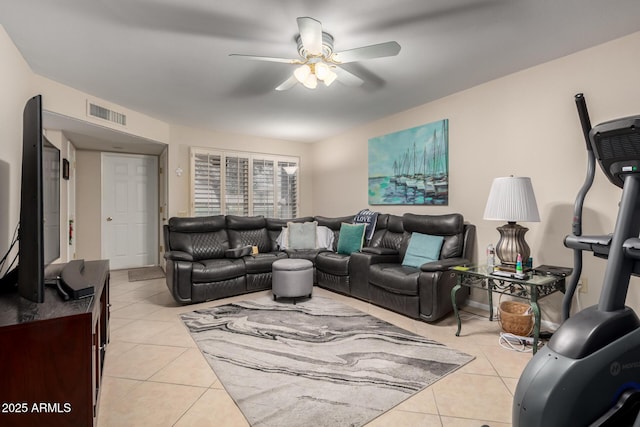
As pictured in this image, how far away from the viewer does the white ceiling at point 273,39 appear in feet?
6.56

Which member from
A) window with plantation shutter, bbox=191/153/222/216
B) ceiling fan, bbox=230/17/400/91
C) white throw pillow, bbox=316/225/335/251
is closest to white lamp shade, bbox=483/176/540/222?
ceiling fan, bbox=230/17/400/91

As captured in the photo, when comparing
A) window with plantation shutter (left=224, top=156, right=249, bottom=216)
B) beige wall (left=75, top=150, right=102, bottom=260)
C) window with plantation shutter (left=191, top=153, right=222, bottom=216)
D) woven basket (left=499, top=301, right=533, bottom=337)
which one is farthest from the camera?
window with plantation shutter (left=224, top=156, right=249, bottom=216)

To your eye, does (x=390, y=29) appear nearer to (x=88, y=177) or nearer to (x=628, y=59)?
(x=628, y=59)

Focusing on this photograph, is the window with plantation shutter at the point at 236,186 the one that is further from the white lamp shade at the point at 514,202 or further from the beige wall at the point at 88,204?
the white lamp shade at the point at 514,202

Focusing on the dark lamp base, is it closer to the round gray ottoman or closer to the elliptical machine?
the elliptical machine

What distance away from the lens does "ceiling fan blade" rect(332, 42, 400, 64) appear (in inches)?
78.6

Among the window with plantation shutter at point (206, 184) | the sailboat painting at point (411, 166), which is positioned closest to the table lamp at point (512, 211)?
the sailboat painting at point (411, 166)

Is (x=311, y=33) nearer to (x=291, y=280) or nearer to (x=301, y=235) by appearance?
(x=291, y=280)

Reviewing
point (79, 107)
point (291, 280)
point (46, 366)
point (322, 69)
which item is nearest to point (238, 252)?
point (291, 280)

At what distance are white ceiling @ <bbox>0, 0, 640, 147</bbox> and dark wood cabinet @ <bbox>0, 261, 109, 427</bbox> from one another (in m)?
1.93

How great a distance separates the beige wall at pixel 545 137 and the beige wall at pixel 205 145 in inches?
108

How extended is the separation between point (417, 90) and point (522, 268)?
2.16 meters

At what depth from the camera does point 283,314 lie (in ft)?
10.6

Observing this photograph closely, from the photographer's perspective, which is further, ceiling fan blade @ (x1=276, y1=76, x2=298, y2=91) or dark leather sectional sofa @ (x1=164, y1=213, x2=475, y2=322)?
dark leather sectional sofa @ (x1=164, y1=213, x2=475, y2=322)
